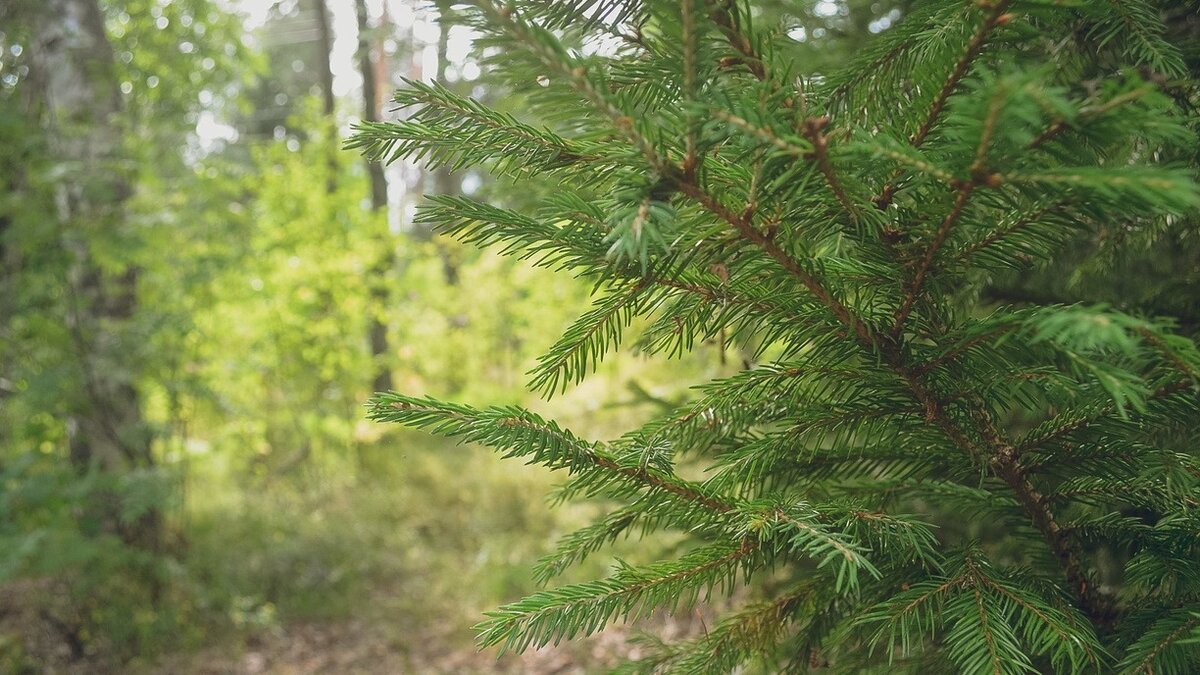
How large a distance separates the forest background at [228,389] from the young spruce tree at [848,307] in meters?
0.59

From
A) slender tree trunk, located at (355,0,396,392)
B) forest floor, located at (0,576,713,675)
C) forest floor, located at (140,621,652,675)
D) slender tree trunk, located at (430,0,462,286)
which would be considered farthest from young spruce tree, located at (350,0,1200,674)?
slender tree trunk, located at (355,0,396,392)

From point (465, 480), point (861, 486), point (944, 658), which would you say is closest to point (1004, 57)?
point (861, 486)

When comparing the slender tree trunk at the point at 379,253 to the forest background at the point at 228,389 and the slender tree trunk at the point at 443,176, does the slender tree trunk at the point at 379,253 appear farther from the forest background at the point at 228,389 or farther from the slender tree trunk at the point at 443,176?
the slender tree trunk at the point at 443,176

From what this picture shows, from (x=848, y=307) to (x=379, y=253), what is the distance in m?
8.37

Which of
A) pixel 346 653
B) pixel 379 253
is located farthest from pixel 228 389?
pixel 346 653

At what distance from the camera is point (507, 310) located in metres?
10.8

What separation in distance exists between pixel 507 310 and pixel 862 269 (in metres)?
10.1

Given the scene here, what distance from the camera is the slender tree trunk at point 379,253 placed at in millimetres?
8727

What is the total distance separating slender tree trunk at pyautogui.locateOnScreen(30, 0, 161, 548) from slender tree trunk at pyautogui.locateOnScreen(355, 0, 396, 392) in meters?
3.32

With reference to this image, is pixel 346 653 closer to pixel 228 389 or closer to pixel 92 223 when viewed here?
pixel 92 223

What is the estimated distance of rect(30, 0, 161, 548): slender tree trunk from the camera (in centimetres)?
427

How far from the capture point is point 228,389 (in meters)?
8.12

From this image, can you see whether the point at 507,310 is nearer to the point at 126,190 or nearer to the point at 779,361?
the point at 126,190

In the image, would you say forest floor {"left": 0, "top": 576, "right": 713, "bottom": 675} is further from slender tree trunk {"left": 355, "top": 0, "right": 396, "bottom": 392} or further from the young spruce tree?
slender tree trunk {"left": 355, "top": 0, "right": 396, "bottom": 392}
